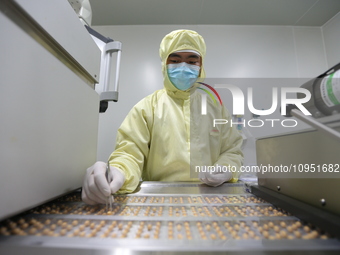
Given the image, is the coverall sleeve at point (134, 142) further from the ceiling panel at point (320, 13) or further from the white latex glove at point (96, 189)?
the ceiling panel at point (320, 13)

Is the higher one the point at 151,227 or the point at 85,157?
the point at 85,157

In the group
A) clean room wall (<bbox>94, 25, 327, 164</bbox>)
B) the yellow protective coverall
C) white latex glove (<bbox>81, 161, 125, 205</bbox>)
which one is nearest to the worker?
the yellow protective coverall

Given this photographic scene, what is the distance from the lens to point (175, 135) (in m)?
1.10

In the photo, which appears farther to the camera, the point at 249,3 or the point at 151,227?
the point at 249,3

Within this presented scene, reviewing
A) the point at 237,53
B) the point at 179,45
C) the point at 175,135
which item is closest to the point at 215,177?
the point at 175,135

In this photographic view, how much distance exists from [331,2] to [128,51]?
2153 millimetres

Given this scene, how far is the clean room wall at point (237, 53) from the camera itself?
79.4 inches

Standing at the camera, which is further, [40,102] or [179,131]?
[179,131]

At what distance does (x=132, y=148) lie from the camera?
948 mm

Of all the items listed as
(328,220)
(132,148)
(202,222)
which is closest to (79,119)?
(132,148)

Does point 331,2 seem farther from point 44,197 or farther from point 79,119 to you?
point 44,197

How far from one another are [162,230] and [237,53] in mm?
2169

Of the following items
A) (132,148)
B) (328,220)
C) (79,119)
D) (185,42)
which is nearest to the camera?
(328,220)

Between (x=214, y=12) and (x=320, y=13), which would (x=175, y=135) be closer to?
(x=214, y=12)
